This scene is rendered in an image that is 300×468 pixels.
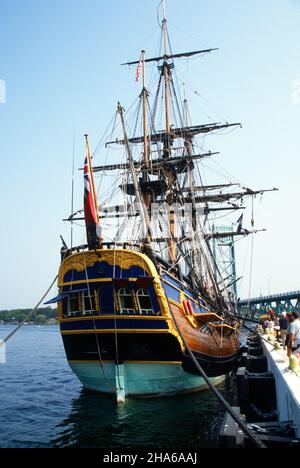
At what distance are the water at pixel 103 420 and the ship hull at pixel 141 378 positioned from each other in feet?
1.08

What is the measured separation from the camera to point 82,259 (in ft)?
46.5

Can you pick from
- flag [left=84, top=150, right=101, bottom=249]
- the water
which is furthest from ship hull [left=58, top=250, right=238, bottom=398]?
the water

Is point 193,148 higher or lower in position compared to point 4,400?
higher

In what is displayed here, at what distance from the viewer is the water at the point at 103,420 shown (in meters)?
9.95

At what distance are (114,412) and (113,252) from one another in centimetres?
521

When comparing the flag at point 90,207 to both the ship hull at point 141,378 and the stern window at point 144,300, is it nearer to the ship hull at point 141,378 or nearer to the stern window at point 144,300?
the stern window at point 144,300

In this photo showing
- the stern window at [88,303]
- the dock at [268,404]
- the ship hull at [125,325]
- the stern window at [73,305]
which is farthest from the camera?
the stern window at [73,305]

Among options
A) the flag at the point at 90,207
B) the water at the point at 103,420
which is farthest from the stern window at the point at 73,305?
the water at the point at 103,420

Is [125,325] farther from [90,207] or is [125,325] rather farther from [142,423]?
[90,207]

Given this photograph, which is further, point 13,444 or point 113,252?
point 113,252

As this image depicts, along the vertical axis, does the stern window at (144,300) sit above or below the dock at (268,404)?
above

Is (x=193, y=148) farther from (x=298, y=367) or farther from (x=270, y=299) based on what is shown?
(x=270, y=299)
